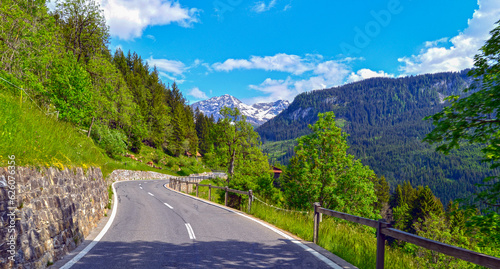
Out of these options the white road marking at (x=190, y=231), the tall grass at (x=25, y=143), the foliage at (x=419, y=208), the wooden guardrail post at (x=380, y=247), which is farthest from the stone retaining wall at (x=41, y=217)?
the foliage at (x=419, y=208)

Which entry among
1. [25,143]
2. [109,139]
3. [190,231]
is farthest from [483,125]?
[109,139]

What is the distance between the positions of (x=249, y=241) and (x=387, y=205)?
9043 cm

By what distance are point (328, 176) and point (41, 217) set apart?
19.8 meters

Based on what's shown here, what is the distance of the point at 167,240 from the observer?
695 centimetres

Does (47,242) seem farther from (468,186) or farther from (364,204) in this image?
(468,186)

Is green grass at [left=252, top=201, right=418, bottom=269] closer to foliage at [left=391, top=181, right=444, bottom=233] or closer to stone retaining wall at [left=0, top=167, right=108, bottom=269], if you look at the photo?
stone retaining wall at [left=0, top=167, right=108, bottom=269]

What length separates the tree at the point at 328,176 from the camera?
20.9 metres

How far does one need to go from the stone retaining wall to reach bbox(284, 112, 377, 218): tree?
1690cm

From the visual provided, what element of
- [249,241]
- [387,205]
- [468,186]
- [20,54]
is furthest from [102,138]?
[468,186]

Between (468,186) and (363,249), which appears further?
(468,186)

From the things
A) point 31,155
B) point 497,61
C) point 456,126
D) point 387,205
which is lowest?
point 387,205

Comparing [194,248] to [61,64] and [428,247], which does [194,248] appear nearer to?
[428,247]

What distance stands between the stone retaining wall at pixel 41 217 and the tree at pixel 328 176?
16896 mm

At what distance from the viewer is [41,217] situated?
4598 millimetres
